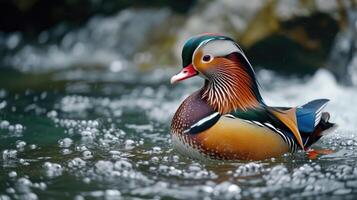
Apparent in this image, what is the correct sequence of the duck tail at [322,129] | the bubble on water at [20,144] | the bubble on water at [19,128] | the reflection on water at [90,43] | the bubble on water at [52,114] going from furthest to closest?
the reflection on water at [90,43] → the bubble on water at [52,114] → the bubble on water at [19,128] → the bubble on water at [20,144] → the duck tail at [322,129]

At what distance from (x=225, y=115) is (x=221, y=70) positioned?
274 millimetres

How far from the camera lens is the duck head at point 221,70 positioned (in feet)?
14.1

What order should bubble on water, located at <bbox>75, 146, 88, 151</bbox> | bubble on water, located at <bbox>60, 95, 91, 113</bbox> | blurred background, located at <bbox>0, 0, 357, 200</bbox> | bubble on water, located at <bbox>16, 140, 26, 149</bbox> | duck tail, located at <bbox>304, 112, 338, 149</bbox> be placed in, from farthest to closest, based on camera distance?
bubble on water, located at <bbox>60, 95, 91, 113</bbox> → bubble on water, located at <bbox>16, 140, 26, 149</bbox> → bubble on water, located at <bbox>75, 146, 88, 151</bbox> → duck tail, located at <bbox>304, 112, 338, 149</bbox> → blurred background, located at <bbox>0, 0, 357, 200</bbox>

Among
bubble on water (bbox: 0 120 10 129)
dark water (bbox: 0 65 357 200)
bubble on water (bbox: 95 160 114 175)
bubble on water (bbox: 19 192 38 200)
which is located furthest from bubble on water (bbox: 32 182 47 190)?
bubble on water (bbox: 0 120 10 129)

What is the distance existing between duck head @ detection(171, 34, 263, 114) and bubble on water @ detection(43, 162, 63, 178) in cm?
88

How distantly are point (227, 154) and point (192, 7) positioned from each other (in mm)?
6019

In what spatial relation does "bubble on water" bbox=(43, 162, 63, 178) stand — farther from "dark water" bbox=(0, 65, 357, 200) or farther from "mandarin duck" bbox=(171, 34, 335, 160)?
"mandarin duck" bbox=(171, 34, 335, 160)

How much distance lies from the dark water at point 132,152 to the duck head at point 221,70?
379 millimetres

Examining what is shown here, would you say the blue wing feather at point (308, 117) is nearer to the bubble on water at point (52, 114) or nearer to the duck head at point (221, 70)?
the duck head at point (221, 70)

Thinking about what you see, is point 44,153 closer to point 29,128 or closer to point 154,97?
point 29,128

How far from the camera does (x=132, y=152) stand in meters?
4.91

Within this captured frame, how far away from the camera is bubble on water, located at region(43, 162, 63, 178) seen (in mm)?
4344

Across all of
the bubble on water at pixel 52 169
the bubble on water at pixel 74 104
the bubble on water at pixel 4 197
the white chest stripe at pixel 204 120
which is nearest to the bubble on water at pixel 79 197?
the bubble on water at pixel 4 197

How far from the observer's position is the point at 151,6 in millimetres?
10648
